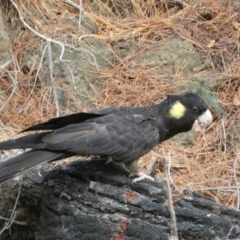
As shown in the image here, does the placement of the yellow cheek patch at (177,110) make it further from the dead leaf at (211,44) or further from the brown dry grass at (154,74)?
the dead leaf at (211,44)

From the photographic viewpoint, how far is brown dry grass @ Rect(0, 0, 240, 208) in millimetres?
5559

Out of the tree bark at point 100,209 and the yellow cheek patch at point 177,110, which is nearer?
the tree bark at point 100,209

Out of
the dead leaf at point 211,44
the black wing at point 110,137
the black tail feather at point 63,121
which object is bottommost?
the dead leaf at point 211,44

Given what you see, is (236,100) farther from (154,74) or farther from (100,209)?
(100,209)

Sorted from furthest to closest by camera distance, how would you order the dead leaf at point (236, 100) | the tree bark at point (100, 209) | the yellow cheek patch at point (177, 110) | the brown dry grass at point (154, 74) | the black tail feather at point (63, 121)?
the dead leaf at point (236, 100) → the brown dry grass at point (154, 74) → the yellow cheek patch at point (177, 110) → the black tail feather at point (63, 121) → the tree bark at point (100, 209)

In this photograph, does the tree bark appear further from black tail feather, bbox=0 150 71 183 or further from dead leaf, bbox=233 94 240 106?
dead leaf, bbox=233 94 240 106

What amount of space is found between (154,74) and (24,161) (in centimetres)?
275

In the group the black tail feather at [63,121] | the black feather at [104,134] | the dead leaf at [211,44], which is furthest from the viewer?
the dead leaf at [211,44]

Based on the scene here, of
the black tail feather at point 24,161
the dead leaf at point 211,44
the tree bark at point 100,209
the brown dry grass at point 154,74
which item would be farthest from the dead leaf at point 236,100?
the black tail feather at point 24,161

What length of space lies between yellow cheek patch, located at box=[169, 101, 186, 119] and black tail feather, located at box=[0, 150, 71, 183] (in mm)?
966

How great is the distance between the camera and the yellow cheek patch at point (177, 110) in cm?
469

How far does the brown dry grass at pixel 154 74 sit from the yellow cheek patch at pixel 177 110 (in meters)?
0.74

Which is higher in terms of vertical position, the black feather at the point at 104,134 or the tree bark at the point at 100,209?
the black feather at the point at 104,134

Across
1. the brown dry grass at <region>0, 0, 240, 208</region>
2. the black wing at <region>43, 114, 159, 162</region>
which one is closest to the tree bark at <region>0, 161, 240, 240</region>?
the black wing at <region>43, 114, 159, 162</region>
